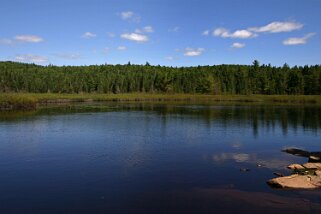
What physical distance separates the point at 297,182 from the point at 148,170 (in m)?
10.8

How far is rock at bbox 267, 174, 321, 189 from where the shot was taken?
22.2 meters

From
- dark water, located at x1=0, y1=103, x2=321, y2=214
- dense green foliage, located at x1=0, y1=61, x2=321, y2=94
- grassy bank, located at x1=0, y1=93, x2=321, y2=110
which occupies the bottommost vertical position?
dark water, located at x1=0, y1=103, x2=321, y2=214

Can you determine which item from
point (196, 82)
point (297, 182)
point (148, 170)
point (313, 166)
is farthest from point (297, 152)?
point (196, 82)

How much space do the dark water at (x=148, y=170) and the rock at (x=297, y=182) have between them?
1.96ft

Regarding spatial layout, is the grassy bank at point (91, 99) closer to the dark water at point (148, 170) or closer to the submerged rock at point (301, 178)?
→ the dark water at point (148, 170)

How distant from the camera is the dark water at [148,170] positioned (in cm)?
1936

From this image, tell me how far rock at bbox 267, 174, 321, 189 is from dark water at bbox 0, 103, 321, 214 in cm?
60

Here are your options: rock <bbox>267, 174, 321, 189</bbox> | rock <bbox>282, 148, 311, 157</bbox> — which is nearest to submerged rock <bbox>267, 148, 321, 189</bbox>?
rock <bbox>267, 174, 321, 189</bbox>

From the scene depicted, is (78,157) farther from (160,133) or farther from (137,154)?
(160,133)

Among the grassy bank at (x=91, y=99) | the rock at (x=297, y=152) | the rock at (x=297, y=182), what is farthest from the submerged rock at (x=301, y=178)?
the grassy bank at (x=91, y=99)

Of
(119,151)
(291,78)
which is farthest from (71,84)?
(119,151)

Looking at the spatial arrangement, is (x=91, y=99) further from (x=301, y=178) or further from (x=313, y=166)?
(x=301, y=178)

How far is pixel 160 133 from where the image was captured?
46125 mm

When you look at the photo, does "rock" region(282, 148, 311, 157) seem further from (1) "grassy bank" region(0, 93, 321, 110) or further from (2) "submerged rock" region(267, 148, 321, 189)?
(1) "grassy bank" region(0, 93, 321, 110)
